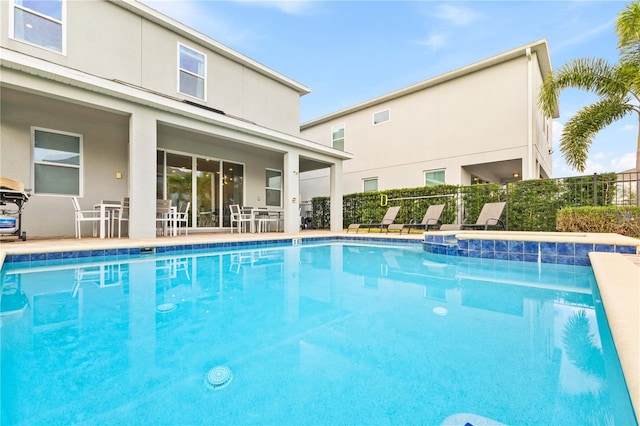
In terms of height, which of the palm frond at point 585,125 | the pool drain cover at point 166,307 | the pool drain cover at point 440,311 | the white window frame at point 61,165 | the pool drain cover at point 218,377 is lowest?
the pool drain cover at point 440,311

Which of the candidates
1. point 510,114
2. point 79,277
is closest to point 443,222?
point 510,114

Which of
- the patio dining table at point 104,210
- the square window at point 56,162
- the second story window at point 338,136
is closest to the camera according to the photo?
the patio dining table at point 104,210

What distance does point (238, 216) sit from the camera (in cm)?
1010

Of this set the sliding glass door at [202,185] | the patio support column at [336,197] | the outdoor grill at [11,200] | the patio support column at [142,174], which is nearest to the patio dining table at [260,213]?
the sliding glass door at [202,185]

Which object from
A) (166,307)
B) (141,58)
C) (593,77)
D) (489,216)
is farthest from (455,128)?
(166,307)

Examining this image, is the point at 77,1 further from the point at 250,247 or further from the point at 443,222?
the point at 443,222

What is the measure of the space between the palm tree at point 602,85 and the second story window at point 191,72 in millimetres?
10565

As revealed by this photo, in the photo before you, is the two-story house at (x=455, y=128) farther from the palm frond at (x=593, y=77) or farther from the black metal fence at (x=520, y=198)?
the black metal fence at (x=520, y=198)

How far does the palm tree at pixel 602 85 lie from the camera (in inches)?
313

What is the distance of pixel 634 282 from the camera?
2.31m

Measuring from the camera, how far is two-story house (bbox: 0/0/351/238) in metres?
6.43

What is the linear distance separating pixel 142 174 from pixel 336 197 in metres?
6.66

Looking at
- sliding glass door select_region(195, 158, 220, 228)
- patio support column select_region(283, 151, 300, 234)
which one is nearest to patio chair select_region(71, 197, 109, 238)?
sliding glass door select_region(195, 158, 220, 228)

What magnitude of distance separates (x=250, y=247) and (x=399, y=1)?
1124cm
